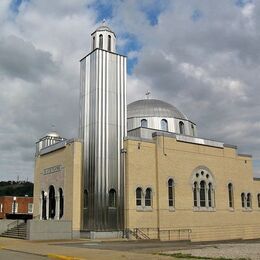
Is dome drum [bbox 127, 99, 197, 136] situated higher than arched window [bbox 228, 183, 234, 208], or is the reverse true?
dome drum [bbox 127, 99, 197, 136]

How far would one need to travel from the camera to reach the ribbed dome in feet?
158

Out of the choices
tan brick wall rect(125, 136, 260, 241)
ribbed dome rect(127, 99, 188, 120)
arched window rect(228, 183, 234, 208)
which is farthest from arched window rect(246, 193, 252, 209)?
ribbed dome rect(127, 99, 188, 120)

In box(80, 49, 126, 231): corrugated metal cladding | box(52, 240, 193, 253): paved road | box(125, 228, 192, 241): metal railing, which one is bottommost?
box(52, 240, 193, 253): paved road

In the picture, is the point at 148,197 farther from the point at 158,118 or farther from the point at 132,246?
the point at 132,246

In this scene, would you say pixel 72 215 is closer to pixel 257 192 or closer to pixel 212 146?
pixel 212 146

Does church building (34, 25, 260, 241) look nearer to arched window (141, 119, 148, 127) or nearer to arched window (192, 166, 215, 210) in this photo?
arched window (192, 166, 215, 210)

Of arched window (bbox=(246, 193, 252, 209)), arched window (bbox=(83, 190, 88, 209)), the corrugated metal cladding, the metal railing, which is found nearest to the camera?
the corrugated metal cladding

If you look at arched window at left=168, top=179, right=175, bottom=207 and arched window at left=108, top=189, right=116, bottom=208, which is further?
arched window at left=168, top=179, right=175, bottom=207

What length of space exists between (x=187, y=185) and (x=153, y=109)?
10800 mm

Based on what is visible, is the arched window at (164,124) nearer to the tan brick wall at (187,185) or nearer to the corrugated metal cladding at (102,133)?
the tan brick wall at (187,185)

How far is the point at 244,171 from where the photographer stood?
161 ft

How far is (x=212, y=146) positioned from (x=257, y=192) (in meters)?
10.6

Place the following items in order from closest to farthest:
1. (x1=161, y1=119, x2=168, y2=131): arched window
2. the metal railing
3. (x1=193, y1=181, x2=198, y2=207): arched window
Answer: the metal railing < (x1=193, y1=181, x2=198, y2=207): arched window < (x1=161, y1=119, x2=168, y2=131): arched window

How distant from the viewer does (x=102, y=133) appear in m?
37.2
